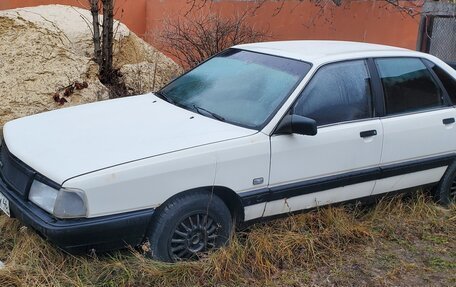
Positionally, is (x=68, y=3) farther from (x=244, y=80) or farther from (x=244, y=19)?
(x=244, y=80)

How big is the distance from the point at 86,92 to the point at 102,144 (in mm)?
2983

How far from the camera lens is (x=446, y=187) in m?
5.00

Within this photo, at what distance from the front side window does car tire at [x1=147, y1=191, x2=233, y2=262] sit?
955 mm

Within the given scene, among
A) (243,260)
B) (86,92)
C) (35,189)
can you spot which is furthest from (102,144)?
(86,92)

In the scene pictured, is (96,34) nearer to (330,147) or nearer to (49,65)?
(49,65)

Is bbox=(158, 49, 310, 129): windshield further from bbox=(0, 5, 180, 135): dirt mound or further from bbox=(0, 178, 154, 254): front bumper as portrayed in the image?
bbox=(0, 5, 180, 135): dirt mound

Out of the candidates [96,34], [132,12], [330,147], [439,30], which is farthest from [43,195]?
[439,30]

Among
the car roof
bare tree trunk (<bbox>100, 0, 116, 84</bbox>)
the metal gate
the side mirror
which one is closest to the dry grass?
the side mirror

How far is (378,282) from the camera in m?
3.74

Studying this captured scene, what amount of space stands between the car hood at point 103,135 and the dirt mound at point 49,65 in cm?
201

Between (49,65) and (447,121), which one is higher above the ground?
(447,121)

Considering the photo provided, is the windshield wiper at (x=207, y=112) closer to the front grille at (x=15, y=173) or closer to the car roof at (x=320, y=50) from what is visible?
the car roof at (x=320, y=50)

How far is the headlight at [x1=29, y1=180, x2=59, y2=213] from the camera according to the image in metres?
3.34

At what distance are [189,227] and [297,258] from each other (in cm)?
82
